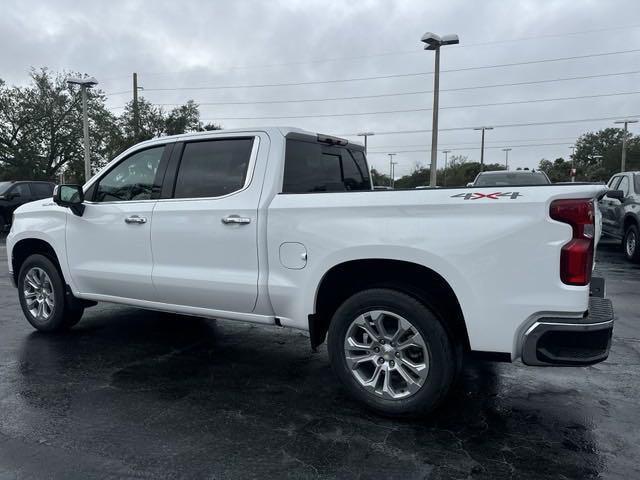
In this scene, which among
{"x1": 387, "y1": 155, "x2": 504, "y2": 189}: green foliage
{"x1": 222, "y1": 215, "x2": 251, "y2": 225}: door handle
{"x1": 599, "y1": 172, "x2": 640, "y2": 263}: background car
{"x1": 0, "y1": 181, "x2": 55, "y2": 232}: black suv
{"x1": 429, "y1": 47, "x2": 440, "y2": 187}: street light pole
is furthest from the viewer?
{"x1": 387, "y1": 155, "x2": 504, "y2": 189}: green foliage

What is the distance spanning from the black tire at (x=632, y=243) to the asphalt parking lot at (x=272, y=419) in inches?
254

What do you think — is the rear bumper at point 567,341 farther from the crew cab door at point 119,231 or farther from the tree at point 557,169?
the tree at point 557,169

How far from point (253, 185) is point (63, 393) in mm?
2087

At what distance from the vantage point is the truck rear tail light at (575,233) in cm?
288

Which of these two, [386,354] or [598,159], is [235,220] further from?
[598,159]

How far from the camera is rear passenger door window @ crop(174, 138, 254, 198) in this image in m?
4.13

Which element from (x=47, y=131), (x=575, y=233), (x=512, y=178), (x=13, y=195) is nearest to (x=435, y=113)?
(x=512, y=178)

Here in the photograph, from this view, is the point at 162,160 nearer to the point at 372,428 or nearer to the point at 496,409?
Answer: the point at 372,428

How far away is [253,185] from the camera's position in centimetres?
396

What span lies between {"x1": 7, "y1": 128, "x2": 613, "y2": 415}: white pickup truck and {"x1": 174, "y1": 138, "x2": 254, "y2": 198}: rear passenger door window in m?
0.01

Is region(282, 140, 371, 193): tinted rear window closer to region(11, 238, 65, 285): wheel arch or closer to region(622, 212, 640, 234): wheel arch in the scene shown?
region(11, 238, 65, 285): wheel arch

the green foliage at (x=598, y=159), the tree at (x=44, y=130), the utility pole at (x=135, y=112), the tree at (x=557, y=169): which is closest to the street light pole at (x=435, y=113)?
the utility pole at (x=135, y=112)

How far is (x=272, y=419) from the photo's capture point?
11.4 ft

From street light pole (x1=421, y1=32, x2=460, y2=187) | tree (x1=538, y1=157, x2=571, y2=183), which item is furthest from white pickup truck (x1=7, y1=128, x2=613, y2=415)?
tree (x1=538, y1=157, x2=571, y2=183)
